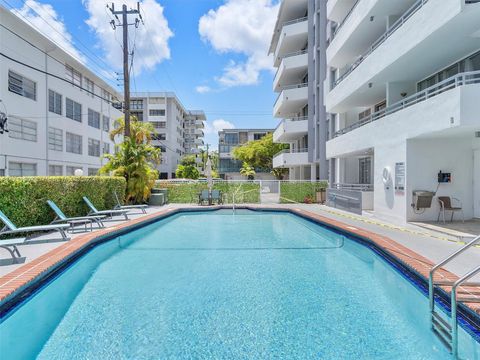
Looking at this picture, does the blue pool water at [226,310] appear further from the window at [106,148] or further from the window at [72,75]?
the window at [106,148]

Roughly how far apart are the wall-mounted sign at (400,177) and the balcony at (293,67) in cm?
1840

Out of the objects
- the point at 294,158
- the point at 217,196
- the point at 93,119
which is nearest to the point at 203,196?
the point at 217,196

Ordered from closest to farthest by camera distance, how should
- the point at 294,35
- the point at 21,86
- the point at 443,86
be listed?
the point at 443,86
the point at 21,86
the point at 294,35

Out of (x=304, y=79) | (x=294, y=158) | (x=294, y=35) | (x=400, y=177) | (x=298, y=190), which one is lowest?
(x=298, y=190)

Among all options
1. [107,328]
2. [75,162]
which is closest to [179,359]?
[107,328]

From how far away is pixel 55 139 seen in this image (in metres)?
25.6

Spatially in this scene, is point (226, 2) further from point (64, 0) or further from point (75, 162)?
point (75, 162)

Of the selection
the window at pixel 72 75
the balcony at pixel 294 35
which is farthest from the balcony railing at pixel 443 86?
the window at pixel 72 75

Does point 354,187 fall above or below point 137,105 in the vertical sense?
below

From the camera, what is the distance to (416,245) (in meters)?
8.05

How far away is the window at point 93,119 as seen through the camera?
105 ft

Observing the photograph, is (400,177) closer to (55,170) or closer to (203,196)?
(203,196)

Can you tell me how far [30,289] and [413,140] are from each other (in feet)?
40.3

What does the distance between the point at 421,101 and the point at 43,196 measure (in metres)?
14.0
